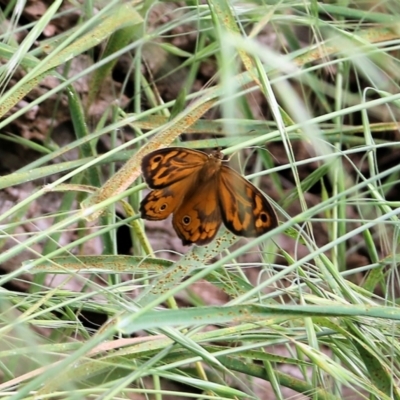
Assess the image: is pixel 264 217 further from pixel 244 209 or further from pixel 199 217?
pixel 199 217

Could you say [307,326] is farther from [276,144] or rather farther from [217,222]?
[276,144]

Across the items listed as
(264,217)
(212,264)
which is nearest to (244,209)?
(264,217)

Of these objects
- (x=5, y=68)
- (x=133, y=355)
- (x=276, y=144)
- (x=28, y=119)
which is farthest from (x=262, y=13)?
(x=276, y=144)

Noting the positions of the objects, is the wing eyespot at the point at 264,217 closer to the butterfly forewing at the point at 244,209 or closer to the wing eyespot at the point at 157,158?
the butterfly forewing at the point at 244,209

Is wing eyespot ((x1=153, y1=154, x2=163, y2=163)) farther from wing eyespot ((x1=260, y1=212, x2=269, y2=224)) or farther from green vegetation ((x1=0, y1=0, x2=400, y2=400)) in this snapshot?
wing eyespot ((x1=260, y1=212, x2=269, y2=224))

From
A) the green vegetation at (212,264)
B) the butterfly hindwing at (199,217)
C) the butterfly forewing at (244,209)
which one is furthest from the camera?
the butterfly hindwing at (199,217)

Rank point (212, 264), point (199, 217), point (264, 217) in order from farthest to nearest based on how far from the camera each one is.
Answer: point (199, 217), point (264, 217), point (212, 264)

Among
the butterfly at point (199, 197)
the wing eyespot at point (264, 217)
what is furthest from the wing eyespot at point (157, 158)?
the wing eyespot at point (264, 217)

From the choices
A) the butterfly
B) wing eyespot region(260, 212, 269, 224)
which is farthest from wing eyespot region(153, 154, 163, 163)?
wing eyespot region(260, 212, 269, 224)
